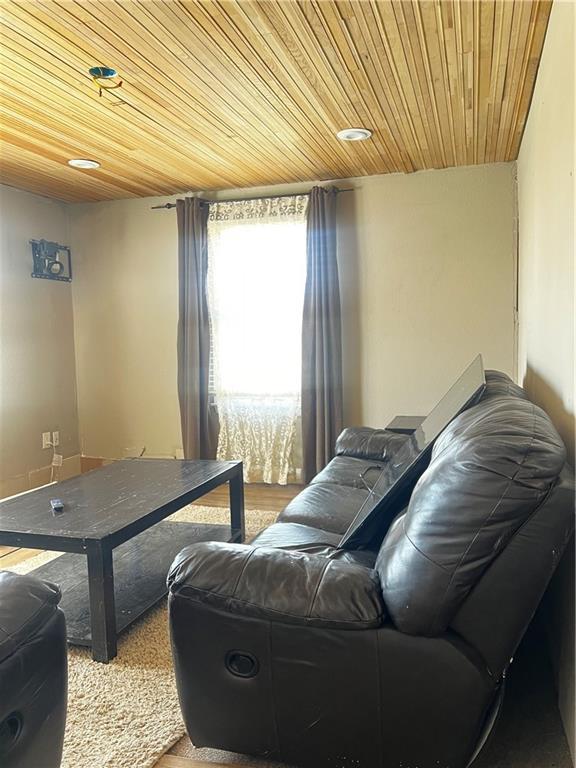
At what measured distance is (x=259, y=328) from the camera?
14.7 feet

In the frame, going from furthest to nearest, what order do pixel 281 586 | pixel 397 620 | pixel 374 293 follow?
pixel 374 293 < pixel 281 586 < pixel 397 620

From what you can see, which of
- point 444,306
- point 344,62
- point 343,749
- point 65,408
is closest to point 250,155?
point 344,62

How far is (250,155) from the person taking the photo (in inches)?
145

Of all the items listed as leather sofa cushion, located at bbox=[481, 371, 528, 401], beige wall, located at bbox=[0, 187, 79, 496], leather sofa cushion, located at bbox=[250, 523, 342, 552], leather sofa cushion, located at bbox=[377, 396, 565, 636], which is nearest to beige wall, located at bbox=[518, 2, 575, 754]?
leather sofa cushion, located at bbox=[481, 371, 528, 401]

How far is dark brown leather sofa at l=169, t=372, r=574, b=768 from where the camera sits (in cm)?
125

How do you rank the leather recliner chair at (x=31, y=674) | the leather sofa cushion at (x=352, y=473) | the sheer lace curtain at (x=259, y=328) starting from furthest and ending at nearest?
1. the sheer lace curtain at (x=259, y=328)
2. the leather sofa cushion at (x=352, y=473)
3. the leather recliner chair at (x=31, y=674)

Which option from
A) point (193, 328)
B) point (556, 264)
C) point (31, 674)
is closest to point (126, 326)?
point (193, 328)

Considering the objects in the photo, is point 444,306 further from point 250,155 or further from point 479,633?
point 479,633

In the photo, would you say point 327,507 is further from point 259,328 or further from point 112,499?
point 259,328

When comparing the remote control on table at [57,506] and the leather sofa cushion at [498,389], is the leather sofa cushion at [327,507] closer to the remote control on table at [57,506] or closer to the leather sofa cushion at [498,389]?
the leather sofa cushion at [498,389]

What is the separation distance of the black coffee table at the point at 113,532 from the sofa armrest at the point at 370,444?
595 mm

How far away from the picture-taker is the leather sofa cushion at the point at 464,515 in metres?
1.22

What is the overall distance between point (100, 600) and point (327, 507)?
0.90m

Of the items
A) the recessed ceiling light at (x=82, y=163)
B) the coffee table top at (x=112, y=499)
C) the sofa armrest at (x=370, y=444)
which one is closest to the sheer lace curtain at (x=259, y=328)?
the recessed ceiling light at (x=82, y=163)
